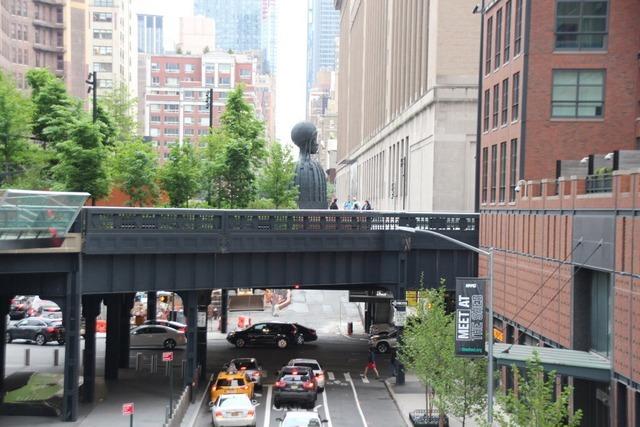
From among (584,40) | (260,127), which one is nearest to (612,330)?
(584,40)

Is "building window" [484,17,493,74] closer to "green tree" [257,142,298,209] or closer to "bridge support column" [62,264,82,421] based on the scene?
"bridge support column" [62,264,82,421]

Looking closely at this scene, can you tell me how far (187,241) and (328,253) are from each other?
7964 mm

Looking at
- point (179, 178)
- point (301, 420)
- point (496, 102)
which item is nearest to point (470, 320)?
point (301, 420)

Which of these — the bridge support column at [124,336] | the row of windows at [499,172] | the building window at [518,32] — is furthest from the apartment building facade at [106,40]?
the building window at [518,32]

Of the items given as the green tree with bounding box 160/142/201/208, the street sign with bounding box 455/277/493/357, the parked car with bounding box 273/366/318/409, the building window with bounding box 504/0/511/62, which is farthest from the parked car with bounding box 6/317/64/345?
the street sign with bounding box 455/277/493/357

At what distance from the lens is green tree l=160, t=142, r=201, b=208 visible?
68.6 m

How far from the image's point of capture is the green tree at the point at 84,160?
59.6 m

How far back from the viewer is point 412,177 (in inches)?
3022

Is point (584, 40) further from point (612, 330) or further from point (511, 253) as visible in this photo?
point (612, 330)

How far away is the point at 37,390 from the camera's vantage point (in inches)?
1532

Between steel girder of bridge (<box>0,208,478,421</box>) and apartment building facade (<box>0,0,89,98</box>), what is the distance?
90991mm

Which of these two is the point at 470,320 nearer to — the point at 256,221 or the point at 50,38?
the point at 256,221

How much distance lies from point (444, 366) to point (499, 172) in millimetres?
14276

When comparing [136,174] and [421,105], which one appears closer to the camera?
[136,174]
